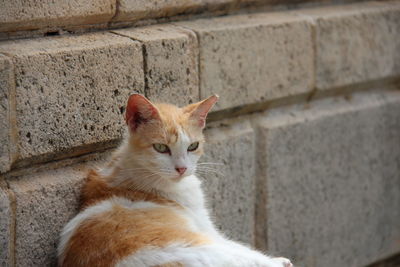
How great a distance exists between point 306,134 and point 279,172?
1.02 feet

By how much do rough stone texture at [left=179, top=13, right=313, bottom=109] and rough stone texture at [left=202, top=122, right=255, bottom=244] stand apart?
0.54ft

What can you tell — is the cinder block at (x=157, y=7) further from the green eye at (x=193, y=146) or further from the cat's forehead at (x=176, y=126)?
the green eye at (x=193, y=146)

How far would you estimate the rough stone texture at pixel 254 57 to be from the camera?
3916mm

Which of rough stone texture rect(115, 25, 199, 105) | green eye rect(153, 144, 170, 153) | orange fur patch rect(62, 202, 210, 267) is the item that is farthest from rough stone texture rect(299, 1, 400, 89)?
orange fur patch rect(62, 202, 210, 267)

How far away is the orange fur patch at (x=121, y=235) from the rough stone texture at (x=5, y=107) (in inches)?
16.7

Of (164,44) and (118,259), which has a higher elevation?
(164,44)

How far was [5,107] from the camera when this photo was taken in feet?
9.77

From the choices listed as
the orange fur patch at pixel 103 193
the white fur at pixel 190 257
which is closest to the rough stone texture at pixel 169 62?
the orange fur patch at pixel 103 193

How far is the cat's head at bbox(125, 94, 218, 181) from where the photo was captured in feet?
10.3

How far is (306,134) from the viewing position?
454cm

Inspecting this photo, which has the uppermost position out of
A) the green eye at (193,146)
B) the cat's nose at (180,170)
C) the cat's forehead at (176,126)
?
the cat's forehead at (176,126)

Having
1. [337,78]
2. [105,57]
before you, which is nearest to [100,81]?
[105,57]

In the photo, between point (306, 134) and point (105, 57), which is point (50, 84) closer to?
point (105, 57)

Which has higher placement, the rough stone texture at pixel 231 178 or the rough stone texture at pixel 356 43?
the rough stone texture at pixel 356 43
